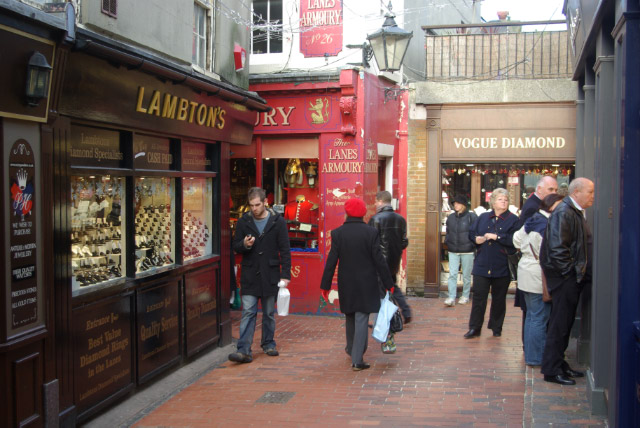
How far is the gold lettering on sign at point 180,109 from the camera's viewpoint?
22.8 ft

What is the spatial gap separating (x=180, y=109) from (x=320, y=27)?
453cm

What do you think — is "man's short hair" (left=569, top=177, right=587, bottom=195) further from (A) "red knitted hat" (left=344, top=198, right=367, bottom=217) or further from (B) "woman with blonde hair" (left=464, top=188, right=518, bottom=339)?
(B) "woman with blonde hair" (left=464, top=188, right=518, bottom=339)

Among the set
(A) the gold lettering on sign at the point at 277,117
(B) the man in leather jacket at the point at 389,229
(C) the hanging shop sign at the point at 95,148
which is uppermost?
(A) the gold lettering on sign at the point at 277,117

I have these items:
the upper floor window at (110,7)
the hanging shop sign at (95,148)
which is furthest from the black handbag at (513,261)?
the upper floor window at (110,7)

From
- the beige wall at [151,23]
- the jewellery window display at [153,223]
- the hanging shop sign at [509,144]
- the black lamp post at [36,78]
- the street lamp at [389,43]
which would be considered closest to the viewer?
the black lamp post at [36,78]

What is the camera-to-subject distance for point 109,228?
6.70m

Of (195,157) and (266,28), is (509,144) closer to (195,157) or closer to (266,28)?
(266,28)

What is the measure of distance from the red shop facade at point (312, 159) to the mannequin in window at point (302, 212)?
0.02 metres

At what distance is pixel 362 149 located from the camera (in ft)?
36.4

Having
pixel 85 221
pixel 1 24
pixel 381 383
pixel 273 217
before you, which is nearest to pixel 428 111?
pixel 273 217

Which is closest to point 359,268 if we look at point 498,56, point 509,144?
point 509,144

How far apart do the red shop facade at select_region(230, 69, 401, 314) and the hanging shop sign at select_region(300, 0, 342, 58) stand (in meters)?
0.68

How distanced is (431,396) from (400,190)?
22.7 ft

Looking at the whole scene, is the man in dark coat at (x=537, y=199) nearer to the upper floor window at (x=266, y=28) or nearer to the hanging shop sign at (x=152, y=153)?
the hanging shop sign at (x=152, y=153)
